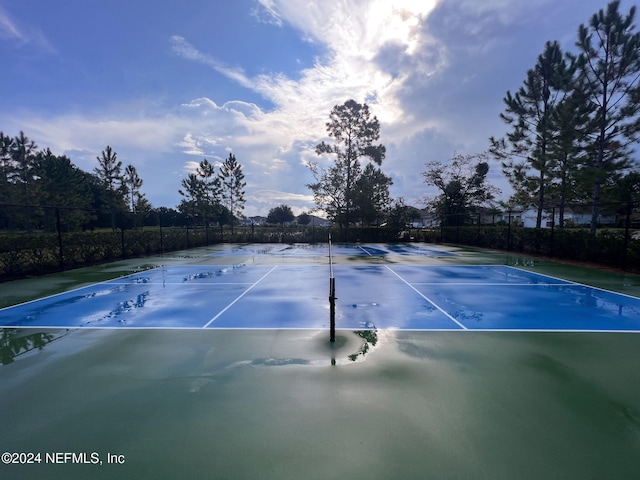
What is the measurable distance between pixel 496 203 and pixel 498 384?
30087 millimetres

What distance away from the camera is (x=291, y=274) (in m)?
10.3

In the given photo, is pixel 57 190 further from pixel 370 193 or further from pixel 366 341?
pixel 366 341

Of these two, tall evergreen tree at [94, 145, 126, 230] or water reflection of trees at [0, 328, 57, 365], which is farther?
tall evergreen tree at [94, 145, 126, 230]

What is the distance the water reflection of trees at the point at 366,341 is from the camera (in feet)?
13.3

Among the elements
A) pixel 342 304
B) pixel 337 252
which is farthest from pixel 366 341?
pixel 337 252

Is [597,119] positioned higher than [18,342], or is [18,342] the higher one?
[597,119]

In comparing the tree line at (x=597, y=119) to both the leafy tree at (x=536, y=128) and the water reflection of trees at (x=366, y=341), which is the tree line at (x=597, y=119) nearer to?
the leafy tree at (x=536, y=128)

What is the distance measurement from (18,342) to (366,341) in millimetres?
5006

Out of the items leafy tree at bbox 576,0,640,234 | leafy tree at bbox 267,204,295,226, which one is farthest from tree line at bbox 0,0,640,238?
leafy tree at bbox 267,204,295,226

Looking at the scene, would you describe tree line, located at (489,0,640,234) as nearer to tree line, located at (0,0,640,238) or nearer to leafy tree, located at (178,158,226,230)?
tree line, located at (0,0,640,238)

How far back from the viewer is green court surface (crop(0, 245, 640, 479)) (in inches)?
88.4

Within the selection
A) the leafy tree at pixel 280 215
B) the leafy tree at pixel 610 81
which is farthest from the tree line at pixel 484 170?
the leafy tree at pixel 280 215

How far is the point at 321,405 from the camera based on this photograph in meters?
2.95

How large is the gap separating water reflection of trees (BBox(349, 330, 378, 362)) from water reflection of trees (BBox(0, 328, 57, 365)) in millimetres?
4293
